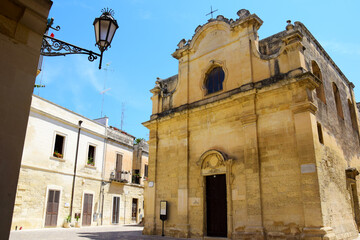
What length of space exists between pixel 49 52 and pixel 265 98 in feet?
28.0

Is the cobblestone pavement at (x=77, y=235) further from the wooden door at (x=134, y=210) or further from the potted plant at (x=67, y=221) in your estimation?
the wooden door at (x=134, y=210)

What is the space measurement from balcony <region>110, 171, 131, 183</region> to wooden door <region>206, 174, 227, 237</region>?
12.5 metres

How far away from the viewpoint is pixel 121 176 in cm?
2403

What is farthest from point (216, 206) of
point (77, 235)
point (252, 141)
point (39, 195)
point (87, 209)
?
point (87, 209)

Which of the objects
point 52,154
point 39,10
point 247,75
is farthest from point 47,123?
point 39,10

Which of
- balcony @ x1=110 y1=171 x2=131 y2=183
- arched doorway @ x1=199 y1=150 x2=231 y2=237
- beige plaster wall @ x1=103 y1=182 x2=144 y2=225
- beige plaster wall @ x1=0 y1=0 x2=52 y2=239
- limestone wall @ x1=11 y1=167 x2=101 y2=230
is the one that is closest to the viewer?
beige plaster wall @ x1=0 y1=0 x2=52 y2=239

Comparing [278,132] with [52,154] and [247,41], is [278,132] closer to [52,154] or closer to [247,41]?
[247,41]

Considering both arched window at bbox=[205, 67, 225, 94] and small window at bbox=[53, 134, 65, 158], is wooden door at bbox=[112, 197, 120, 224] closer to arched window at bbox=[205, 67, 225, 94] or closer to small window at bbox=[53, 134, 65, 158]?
small window at bbox=[53, 134, 65, 158]

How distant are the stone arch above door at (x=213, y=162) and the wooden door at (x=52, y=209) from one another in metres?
10.7

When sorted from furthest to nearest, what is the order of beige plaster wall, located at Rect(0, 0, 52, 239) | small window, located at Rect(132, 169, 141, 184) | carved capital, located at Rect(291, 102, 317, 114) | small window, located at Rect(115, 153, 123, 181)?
small window, located at Rect(132, 169, 141, 184)
small window, located at Rect(115, 153, 123, 181)
carved capital, located at Rect(291, 102, 317, 114)
beige plaster wall, located at Rect(0, 0, 52, 239)

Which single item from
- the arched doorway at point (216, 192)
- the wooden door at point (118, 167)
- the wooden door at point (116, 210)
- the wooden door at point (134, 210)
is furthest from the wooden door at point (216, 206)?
the wooden door at point (134, 210)

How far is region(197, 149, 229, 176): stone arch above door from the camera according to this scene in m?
11.8

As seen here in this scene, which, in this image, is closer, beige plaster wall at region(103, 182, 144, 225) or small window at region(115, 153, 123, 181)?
beige plaster wall at region(103, 182, 144, 225)

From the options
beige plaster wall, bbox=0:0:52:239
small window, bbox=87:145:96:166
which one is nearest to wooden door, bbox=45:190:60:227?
small window, bbox=87:145:96:166
